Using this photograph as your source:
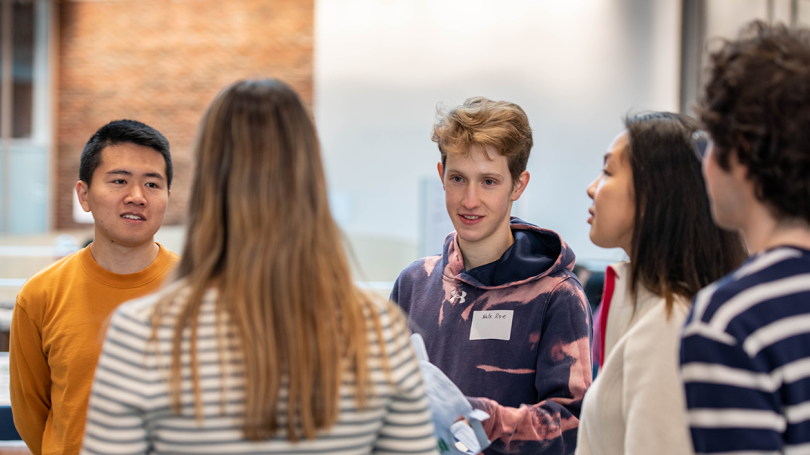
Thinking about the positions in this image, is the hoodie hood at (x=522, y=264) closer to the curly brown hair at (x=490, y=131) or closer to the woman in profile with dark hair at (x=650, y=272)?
the curly brown hair at (x=490, y=131)

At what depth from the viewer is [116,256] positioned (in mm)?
1852

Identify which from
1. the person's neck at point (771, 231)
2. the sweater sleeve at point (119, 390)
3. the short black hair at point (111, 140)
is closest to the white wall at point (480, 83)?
the short black hair at point (111, 140)

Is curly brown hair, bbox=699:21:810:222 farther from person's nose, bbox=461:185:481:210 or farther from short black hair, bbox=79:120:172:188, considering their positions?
short black hair, bbox=79:120:172:188

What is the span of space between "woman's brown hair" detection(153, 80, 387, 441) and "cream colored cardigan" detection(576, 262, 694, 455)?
47cm

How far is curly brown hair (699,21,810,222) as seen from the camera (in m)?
0.78

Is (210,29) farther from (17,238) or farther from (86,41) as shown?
(17,238)

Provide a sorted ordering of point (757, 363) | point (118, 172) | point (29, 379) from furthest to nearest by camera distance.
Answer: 1. point (118, 172)
2. point (29, 379)
3. point (757, 363)

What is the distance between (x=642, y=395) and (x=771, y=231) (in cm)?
36

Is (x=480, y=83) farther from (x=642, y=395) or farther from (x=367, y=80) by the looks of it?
(x=642, y=395)

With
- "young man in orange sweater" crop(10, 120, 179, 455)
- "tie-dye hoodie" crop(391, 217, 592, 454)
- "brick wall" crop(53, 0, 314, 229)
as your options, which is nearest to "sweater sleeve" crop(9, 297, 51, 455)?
"young man in orange sweater" crop(10, 120, 179, 455)

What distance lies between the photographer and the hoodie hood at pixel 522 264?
165cm

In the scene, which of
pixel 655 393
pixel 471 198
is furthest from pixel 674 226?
pixel 471 198

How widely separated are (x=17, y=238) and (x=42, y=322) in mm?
8835

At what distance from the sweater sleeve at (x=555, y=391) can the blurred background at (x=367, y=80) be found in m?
3.14
